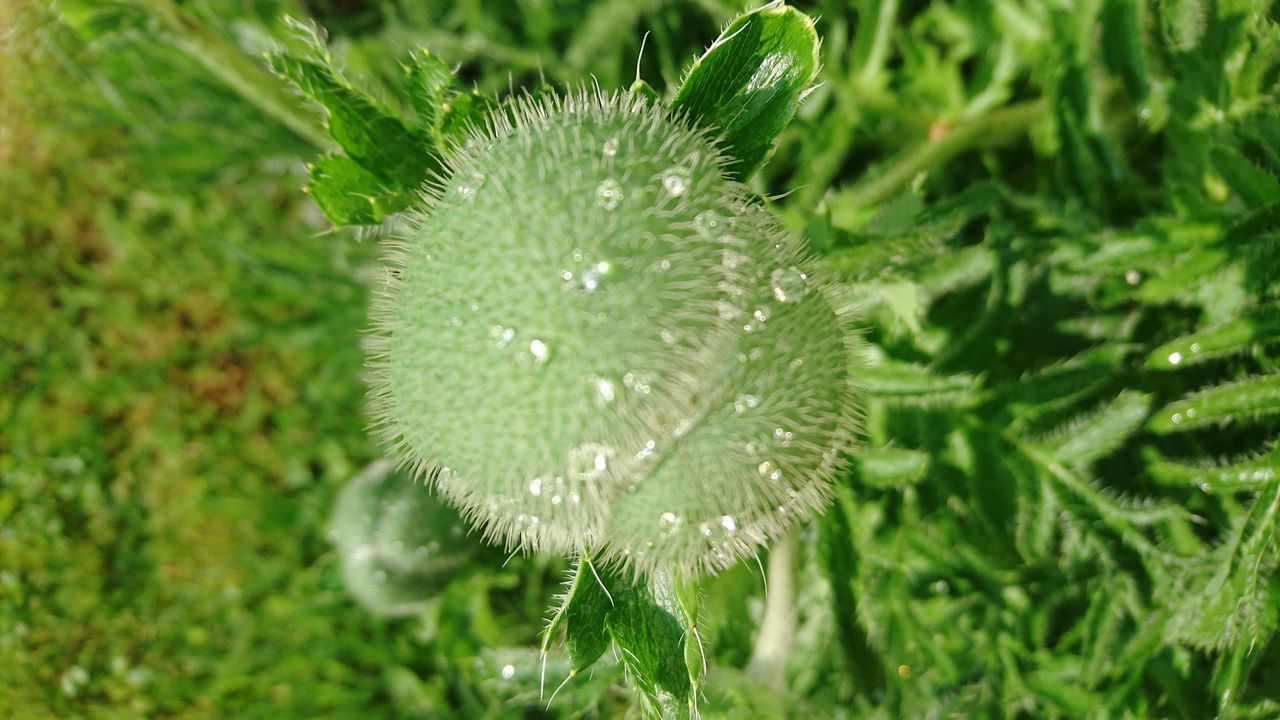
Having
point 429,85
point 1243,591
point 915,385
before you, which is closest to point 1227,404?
point 1243,591

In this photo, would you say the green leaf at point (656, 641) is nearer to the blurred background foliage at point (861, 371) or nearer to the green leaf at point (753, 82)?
the blurred background foliage at point (861, 371)

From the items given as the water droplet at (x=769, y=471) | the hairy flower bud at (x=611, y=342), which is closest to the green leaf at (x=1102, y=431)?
the hairy flower bud at (x=611, y=342)

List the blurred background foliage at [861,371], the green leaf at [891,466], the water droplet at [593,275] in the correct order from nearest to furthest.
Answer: the water droplet at [593,275] < the blurred background foliage at [861,371] < the green leaf at [891,466]

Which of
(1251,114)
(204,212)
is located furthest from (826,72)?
(204,212)

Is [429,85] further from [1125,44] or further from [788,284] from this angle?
[1125,44]

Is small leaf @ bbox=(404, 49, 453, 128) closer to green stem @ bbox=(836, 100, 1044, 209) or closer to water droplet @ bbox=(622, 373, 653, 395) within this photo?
water droplet @ bbox=(622, 373, 653, 395)

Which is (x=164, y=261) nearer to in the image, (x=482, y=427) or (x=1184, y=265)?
(x=482, y=427)

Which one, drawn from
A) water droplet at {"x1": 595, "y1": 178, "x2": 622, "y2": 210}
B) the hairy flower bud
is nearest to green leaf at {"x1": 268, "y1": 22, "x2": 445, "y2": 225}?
the hairy flower bud
